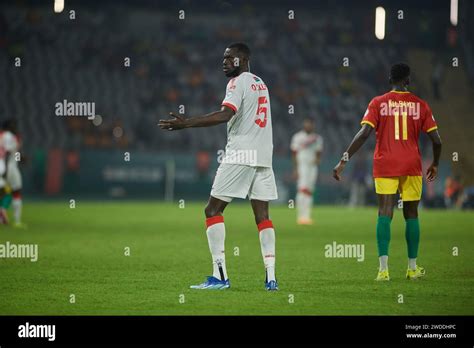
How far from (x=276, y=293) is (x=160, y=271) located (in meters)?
2.74

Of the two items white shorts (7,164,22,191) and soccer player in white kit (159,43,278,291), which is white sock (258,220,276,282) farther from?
white shorts (7,164,22,191)

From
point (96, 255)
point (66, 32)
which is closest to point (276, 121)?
point (66, 32)

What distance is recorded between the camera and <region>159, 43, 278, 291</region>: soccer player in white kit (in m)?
9.89

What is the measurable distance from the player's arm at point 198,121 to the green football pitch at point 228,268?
1.83m

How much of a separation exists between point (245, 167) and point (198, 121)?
0.95 m

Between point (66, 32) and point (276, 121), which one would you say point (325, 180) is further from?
point (66, 32)

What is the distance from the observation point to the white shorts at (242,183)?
9.90 metres

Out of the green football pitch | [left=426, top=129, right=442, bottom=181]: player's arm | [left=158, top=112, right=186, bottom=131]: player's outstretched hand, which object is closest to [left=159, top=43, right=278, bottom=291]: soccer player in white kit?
the green football pitch

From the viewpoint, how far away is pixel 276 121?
127 ft

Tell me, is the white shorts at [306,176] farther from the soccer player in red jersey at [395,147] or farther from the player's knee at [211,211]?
the player's knee at [211,211]

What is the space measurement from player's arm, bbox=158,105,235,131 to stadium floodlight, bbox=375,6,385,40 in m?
31.2

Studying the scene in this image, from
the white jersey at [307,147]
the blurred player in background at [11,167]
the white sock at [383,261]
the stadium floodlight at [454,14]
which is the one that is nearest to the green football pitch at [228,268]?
the white sock at [383,261]

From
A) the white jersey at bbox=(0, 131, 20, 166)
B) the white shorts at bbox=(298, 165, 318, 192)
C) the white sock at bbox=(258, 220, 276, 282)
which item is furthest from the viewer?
the white shorts at bbox=(298, 165, 318, 192)

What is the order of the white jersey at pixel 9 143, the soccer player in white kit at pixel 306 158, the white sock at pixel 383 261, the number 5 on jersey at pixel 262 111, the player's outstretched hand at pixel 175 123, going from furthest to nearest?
the soccer player in white kit at pixel 306 158 < the white jersey at pixel 9 143 < the white sock at pixel 383 261 < the number 5 on jersey at pixel 262 111 < the player's outstretched hand at pixel 175 123
